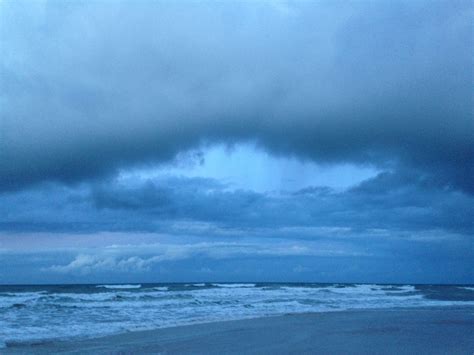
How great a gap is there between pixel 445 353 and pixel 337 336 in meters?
3.86

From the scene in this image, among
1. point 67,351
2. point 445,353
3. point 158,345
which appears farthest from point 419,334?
point 67,351

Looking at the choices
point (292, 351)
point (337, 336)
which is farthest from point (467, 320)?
point (292, 351)

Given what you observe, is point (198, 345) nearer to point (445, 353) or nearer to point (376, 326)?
point (445, 353)

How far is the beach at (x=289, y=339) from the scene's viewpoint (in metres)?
13.5

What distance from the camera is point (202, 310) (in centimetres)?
2683

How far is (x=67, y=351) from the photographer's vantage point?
13430 mm

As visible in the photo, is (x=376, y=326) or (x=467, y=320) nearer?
(x=376, y=326)

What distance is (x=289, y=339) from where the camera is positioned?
15.7 m

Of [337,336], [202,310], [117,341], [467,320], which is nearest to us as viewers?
[117,341]

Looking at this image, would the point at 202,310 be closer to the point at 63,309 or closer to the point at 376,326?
the point at 63,309

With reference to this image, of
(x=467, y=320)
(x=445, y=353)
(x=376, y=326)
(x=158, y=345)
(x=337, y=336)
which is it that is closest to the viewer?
(x=445, y=353)

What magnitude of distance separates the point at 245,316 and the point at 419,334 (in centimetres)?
907

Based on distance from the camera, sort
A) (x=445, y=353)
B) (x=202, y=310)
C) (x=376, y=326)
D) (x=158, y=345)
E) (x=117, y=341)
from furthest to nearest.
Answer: (x=202, y=310), (x=376, y=326), (x=117, y=341), (x=158, y=345), (x=445, y=353)

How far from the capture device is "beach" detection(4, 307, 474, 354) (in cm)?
1354
